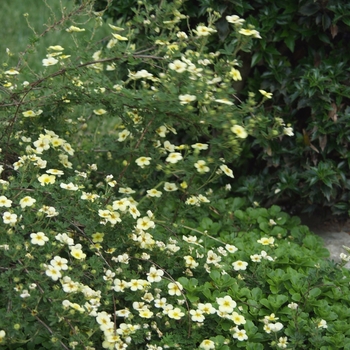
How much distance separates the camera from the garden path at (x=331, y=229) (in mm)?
3820

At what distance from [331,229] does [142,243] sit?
63.1 inches

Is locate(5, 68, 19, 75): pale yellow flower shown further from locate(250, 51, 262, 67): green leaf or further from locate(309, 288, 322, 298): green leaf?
locate(309, 288, 322, 298): green leaf

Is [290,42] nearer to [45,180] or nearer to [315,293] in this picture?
[315,293]

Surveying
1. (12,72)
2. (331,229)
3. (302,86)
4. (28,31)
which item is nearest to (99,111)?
(12,72)

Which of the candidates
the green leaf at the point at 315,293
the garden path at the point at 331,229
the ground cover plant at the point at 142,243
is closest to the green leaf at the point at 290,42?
the ground cover plant at the point at 142,243

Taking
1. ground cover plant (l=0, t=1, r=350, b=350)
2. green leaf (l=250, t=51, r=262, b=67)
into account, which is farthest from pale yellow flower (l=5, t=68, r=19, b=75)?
green leaf (l=250, t=51, r=262, b=67)

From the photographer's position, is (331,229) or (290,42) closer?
(290,42)

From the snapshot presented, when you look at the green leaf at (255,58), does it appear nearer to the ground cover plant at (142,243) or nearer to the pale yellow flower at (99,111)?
the ground cover plant at (142,243)

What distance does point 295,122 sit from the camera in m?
3.72

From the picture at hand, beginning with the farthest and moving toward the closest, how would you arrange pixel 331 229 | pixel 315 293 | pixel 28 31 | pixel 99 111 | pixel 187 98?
pixel 28 31
pixel 331 229
pixel 99 111
pixel 315 293
pixel 187 98

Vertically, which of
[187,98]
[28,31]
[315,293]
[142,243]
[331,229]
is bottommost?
[331,229]

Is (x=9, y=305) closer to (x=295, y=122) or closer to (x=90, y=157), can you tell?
(x=90, y=157)

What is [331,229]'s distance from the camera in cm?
400

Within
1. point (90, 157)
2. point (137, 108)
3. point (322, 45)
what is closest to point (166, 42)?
point (137, 108)
